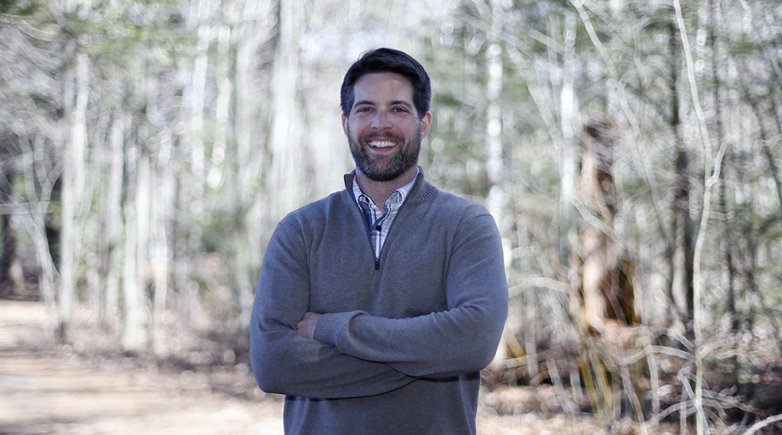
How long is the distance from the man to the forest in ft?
11.4

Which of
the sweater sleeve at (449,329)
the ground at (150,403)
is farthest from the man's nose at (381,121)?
the ground at (150,403)

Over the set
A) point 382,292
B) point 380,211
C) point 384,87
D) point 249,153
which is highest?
point 249,153

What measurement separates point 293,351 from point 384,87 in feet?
2.53

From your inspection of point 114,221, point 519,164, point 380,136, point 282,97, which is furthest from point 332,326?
point 114,221

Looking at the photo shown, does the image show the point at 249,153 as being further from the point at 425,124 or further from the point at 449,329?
the point at 449,329

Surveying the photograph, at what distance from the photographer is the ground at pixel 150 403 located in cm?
946

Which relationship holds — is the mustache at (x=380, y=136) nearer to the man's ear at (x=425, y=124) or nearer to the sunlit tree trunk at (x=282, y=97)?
the man's ear at (x=425, y=124)

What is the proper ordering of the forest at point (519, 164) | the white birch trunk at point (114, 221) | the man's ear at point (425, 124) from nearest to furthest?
the man's ear at point (425, 124) < the forest at point (519, 164) < the white birch trunk at point (114, 221)

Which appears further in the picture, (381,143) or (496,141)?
(496,141)

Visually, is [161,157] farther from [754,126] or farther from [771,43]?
[771,43]

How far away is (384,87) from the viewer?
7.82 ft

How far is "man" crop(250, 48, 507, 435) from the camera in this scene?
2252 mm

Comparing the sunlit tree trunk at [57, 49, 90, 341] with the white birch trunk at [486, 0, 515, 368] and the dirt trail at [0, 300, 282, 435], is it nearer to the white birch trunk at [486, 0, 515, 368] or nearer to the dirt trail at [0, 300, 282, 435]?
the dirt trail at [0, 300, 282, 435]

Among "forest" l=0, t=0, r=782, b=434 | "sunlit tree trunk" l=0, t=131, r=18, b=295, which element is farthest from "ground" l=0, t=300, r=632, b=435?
"sunlit tree trunk" l=0, t=131, r=18, b=295
